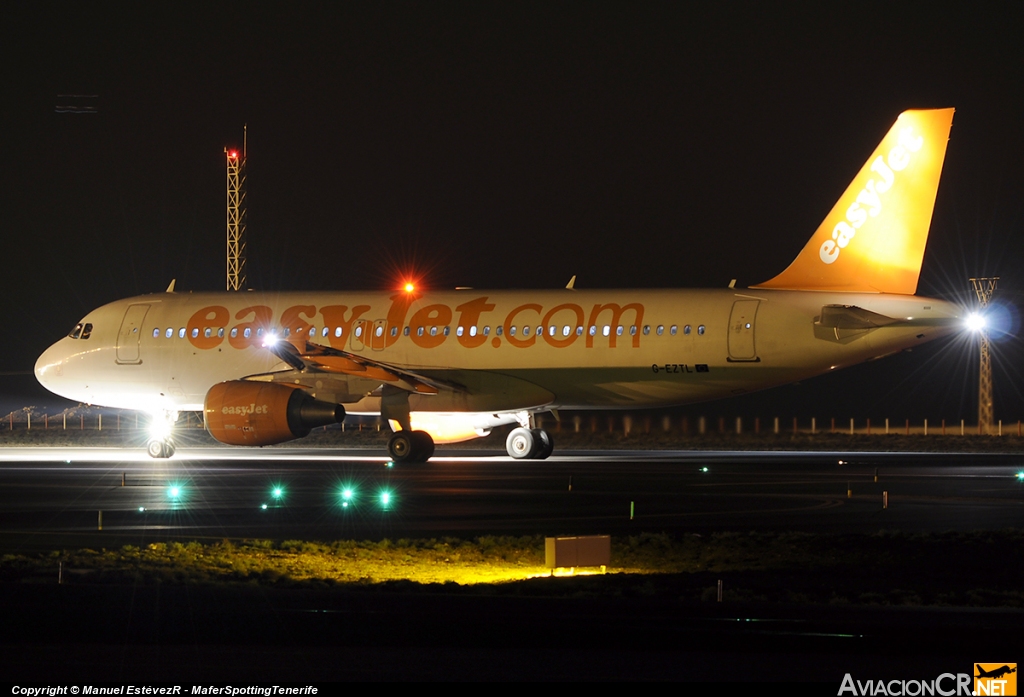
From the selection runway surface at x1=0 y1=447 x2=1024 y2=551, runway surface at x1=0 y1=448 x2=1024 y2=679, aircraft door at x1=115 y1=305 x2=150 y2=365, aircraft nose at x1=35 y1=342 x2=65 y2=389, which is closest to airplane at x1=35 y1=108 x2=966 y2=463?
aircraft door at x1=115 y1=305 x2=150 y2=365

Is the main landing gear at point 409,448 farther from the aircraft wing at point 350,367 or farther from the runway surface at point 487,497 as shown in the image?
the aircraft wing at point 350,367

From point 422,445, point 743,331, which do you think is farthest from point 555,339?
point 743,331

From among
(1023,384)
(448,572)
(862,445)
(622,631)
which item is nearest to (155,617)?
(622,631)

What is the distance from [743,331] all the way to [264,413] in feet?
38.1

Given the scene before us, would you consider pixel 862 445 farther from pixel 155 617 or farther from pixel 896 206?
pixel 155 617

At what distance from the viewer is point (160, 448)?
4025 centimetres

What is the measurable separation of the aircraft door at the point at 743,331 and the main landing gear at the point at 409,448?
803cm

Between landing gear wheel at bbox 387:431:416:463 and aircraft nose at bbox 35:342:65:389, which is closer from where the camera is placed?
landing gear wheel at bbox 387:431:416:463

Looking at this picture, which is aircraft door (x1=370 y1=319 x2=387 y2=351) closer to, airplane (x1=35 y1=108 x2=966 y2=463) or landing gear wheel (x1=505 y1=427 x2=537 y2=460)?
→ airplane (x1=35 y1=108 x2=966 y2=463)

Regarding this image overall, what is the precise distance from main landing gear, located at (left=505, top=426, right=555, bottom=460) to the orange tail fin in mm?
8081

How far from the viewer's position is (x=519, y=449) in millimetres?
38125

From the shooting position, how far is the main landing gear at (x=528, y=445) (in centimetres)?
3797

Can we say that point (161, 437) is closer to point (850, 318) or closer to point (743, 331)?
point (743, 331)

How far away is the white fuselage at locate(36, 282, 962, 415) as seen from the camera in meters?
33.8
